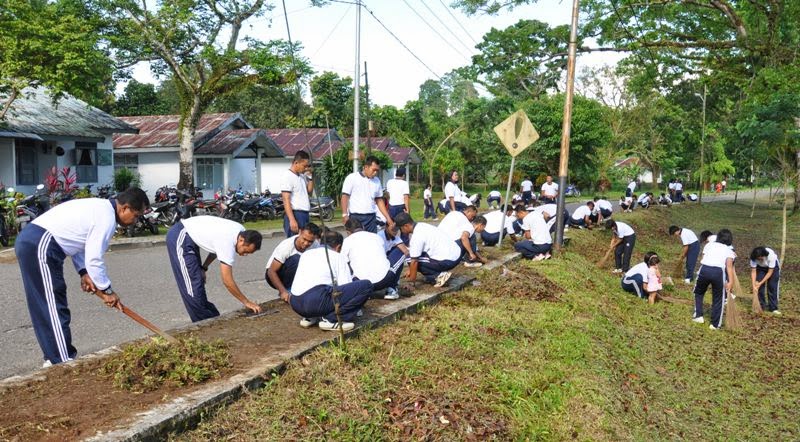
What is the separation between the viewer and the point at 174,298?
28.6 ft

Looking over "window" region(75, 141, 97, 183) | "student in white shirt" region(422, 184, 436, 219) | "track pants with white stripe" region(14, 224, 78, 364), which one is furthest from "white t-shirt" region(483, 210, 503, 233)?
"window" region(75, 141, 97, 183)

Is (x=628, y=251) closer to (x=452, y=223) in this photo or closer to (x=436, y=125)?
(x=452, y=223)

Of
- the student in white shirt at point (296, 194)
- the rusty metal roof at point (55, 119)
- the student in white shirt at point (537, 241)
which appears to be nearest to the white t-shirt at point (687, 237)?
the student in white shirt at point (537, 241)

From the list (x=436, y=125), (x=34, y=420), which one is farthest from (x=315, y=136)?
(x=34, y=420)

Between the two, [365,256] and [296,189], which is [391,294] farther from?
[296,189]

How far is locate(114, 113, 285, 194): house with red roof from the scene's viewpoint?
25.3 m

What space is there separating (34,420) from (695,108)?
129ft

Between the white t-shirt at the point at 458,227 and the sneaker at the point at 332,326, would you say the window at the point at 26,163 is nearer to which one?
the white t-shirt at the point at 458,227

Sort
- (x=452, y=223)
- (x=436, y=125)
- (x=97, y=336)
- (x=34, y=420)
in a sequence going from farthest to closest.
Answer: (x=436, y=125) < (x=452, y=223) < (x=97, y=336) < (x=34, y=420)

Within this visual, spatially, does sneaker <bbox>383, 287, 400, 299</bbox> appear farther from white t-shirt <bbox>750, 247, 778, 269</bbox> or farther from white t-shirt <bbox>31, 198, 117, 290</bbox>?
white t-shirt <bbox>750, 247, 778, 269</bbox>

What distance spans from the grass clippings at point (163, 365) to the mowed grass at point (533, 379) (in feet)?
1.44

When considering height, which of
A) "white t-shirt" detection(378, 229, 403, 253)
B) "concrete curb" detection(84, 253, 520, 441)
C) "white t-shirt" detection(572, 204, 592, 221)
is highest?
"white t-shirt" detection(378, 229, 403, 253)

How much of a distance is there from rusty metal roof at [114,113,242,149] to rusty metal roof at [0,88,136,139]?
3.15 m

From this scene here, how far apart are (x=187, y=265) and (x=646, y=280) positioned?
7.53 metres
